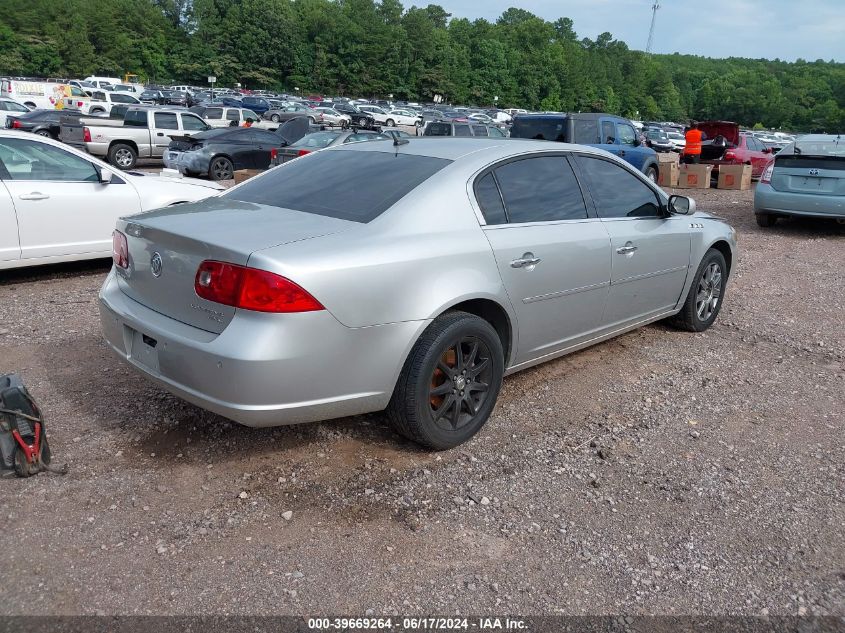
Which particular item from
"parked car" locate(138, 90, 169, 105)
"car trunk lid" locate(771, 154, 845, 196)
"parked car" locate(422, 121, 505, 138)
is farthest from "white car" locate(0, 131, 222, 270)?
"parked car" locate(138, 90, 169, 105)

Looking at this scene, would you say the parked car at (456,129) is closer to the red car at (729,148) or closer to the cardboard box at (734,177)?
the red car at (729,148)

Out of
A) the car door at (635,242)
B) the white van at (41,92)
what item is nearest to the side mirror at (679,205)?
the car door at (635,242)

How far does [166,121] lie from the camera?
20062 millimetres

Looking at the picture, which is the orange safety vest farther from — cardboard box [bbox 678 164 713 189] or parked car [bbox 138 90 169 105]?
parked car [bbox 138 90 169 105]

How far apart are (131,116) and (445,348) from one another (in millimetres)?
18874

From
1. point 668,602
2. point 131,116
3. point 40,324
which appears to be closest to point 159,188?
point 40,324

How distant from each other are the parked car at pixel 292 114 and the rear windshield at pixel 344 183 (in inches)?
1192

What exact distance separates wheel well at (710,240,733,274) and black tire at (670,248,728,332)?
0.17 ft

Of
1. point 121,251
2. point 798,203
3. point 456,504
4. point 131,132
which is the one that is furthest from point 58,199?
point 131,132

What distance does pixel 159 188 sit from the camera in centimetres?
779

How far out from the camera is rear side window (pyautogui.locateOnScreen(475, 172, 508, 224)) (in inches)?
155

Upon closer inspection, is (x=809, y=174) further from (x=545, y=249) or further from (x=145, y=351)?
(x=145, y=351)

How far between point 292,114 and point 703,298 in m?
36.5

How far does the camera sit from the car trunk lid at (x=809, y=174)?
1047 cm
